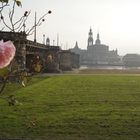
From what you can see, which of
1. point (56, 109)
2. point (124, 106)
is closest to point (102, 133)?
point (56, 109)

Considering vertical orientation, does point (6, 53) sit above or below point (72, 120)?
above

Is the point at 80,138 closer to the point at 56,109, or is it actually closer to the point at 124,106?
the point at 56,109

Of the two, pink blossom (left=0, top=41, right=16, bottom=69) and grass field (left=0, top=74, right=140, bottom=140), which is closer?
pink blossom (left=0, top=41, right=16, bottom=69)

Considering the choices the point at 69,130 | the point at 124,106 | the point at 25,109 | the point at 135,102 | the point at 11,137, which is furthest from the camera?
the point at 135,102

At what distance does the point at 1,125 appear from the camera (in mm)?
16969

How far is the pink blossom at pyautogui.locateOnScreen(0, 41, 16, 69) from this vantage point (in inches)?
131

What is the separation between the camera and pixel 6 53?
3348 millimetres

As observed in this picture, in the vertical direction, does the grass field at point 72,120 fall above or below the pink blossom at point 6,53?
below

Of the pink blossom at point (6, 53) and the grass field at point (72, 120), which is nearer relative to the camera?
the pink blossom at point (6, 53)

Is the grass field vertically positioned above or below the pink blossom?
below

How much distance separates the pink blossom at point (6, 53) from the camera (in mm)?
3336

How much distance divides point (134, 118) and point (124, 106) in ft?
16.3

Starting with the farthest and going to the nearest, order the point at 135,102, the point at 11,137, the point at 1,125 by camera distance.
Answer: the point at 135,102 < the point at 1,125 < the point at 11,137

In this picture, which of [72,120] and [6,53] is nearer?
[6,53]
